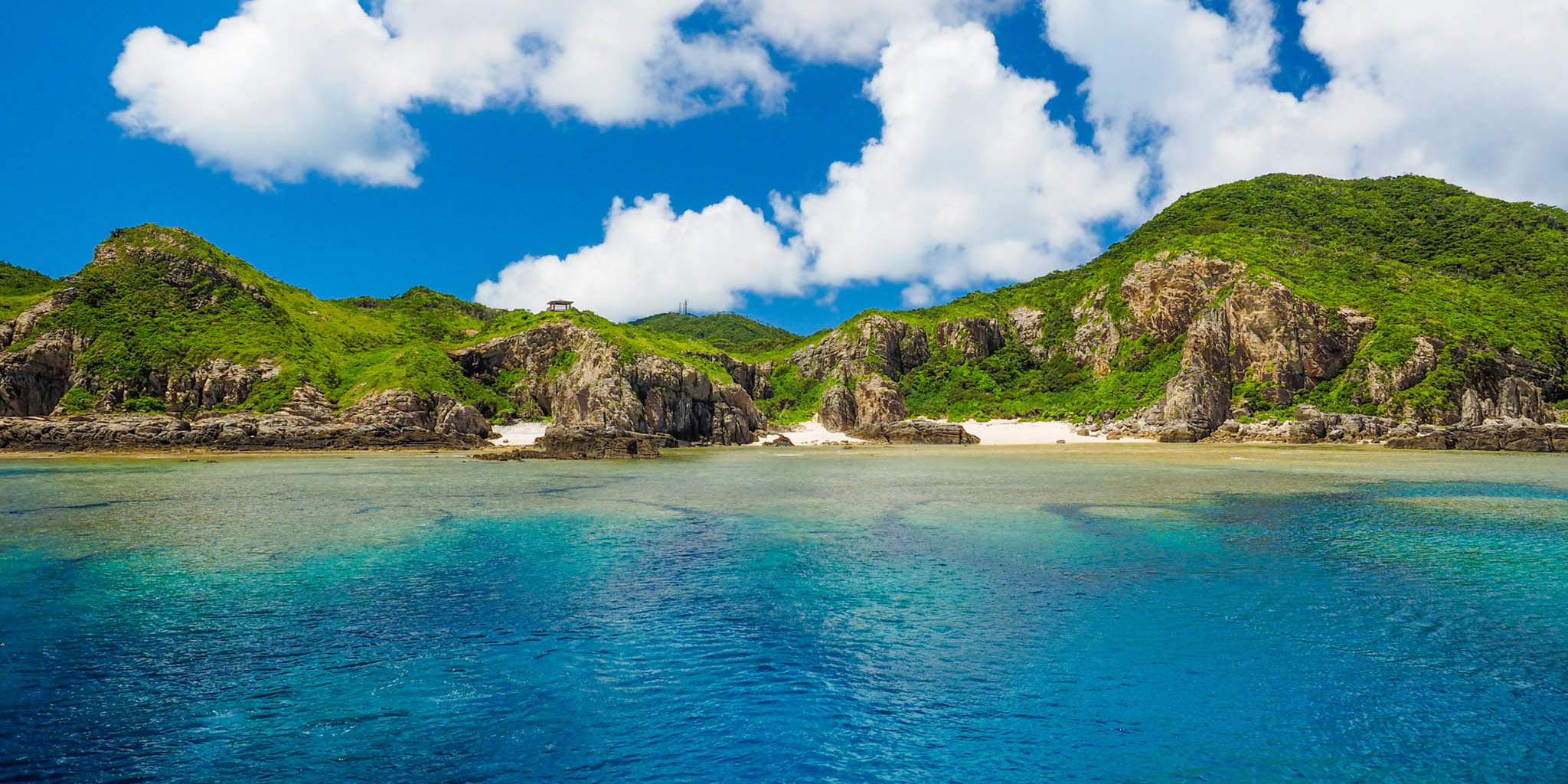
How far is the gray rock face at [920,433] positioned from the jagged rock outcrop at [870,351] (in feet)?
70.0

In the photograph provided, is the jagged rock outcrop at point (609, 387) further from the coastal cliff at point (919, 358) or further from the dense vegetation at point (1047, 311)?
the dense vegetation at point (1047, 311)

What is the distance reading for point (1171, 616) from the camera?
43.1 feet

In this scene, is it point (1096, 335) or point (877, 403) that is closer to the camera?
point (877, 403)

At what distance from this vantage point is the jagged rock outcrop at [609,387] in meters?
72.8

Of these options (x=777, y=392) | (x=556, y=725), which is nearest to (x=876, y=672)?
(x=556, y=725)

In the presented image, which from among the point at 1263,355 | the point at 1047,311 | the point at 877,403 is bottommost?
the point at 877,403

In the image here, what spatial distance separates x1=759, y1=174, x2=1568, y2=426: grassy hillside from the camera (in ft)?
249

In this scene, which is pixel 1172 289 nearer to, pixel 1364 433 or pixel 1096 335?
pixel 1096 335

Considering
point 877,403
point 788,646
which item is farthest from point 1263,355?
point 788,646

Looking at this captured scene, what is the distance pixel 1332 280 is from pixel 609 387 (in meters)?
83.3

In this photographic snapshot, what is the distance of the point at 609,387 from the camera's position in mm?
72250

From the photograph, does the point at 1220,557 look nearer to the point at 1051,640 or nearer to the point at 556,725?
the point at 1051,640

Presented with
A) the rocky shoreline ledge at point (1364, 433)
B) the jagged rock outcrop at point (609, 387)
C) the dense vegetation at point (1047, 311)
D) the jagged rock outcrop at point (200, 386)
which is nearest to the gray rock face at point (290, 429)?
the dense vegetation at point (1047, 311)

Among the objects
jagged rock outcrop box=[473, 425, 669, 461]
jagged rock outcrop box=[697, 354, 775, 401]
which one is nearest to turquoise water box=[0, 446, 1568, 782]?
jagged rock outcrop box=[473, 425, 669, 461]
